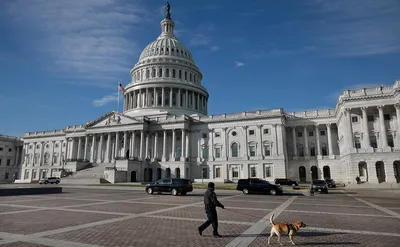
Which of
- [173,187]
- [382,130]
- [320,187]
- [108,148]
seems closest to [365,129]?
[382,130]

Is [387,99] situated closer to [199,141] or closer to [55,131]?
[199,141]

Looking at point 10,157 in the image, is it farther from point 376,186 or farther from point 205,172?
point 376,186

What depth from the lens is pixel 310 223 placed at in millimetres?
13203

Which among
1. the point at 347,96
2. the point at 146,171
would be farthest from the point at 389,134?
the point at 146,171

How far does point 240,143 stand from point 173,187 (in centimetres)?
4041

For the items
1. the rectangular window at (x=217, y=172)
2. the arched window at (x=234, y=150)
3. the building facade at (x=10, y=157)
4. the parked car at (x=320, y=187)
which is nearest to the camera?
the parked car at (x=320, y=187)

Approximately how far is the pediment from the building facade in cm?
4768

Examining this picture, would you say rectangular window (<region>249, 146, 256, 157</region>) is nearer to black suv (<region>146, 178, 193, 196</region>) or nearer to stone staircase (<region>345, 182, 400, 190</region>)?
stone staircase (<region>345, 182, 400, 190</region>)

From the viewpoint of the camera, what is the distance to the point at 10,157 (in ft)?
352

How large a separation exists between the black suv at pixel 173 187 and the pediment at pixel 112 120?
4374 cm

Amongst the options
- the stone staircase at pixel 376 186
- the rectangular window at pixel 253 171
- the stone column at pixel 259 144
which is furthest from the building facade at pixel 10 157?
the stone staircase at pixel 376 186

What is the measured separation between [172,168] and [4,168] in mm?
74573

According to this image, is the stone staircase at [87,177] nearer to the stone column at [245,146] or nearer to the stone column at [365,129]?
the stone column at [245,146]

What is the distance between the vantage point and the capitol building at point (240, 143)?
5191 centimetres
